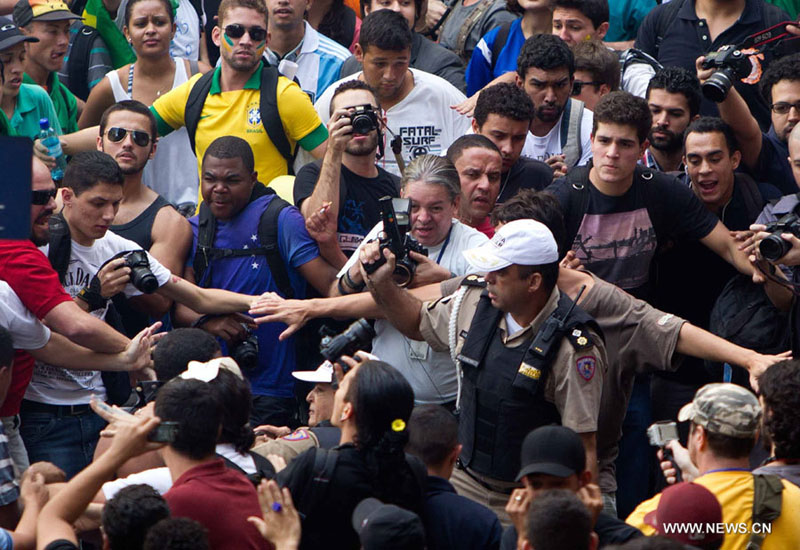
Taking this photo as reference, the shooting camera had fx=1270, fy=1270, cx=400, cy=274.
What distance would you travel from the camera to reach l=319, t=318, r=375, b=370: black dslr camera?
5.74m

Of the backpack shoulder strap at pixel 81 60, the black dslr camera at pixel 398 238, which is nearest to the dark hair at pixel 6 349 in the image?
the black dslr camera at pixel 398 238

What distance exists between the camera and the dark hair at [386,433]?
15.1 ft

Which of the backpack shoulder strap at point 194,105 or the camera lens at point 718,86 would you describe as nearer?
the camera lens at point 718,86

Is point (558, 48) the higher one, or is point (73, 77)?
point (558, 48)

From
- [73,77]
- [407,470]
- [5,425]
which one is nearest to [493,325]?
[407,470]

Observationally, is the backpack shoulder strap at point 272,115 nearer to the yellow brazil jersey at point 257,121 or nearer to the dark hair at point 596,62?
the yellow brazil jersey at point 257,121

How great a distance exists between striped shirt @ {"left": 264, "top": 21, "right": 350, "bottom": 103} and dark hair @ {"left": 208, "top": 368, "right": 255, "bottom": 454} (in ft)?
13.5

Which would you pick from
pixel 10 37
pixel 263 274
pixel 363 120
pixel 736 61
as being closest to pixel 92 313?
pixel 263 274

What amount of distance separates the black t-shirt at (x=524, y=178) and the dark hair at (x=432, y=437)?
244 cm

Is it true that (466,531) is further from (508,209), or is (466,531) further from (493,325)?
(508,209)

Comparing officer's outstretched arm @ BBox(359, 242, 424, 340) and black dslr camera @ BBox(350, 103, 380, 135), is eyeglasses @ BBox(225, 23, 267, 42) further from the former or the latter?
officer's outstretched arm @ BBox(359, 242, 424, 340)

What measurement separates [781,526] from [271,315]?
2.99 metres

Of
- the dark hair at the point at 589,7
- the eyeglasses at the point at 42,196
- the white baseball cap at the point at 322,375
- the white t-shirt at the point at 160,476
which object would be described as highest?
the dark hair at the point at 589,7

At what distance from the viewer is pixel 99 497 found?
16.5 feet
